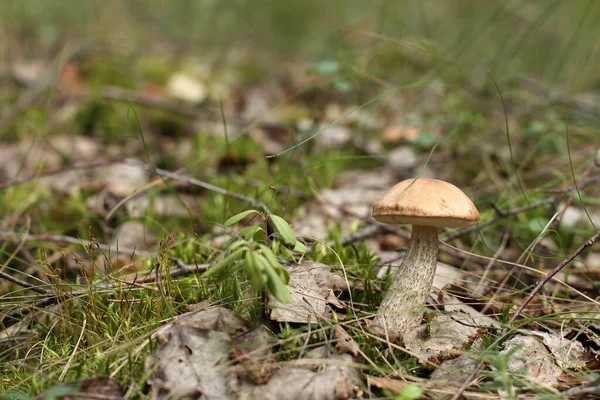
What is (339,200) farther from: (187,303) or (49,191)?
(49,191)

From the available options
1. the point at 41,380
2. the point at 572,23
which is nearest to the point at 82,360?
the point at 41,380

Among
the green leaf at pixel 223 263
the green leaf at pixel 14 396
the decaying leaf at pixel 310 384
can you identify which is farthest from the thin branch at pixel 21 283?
the decaying leaf at pixel 310 384

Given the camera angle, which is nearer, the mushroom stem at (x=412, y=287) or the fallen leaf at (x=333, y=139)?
the mushroom stem at (x=412, y=287)

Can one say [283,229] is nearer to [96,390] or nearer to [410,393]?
[410,393]

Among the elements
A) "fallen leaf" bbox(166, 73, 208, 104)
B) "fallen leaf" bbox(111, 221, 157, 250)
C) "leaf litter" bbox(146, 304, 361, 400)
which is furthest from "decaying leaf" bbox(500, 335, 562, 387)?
"fallen leaf" bbox(166, 73, 208, 104)

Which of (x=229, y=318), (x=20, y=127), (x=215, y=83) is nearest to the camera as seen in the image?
(x=229, y=318)

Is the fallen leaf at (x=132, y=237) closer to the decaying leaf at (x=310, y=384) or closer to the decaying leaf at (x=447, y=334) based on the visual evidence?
the decaying leaf at (x=310, y=384)

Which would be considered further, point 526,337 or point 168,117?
point 168,117
